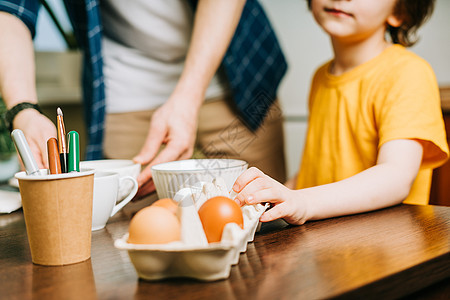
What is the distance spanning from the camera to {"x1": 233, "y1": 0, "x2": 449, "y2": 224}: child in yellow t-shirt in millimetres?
751

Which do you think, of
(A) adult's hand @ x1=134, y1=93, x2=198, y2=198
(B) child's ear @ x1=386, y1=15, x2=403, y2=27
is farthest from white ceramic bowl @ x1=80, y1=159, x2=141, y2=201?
(B) child's ear @ x1=386, y1=15, x2=403, y2=27

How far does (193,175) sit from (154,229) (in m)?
0.27

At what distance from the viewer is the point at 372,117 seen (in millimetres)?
1043

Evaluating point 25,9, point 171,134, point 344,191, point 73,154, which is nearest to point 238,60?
point 171,134

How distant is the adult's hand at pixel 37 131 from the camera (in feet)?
2.92

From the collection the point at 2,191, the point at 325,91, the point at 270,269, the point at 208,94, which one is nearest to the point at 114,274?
the point at 270,269

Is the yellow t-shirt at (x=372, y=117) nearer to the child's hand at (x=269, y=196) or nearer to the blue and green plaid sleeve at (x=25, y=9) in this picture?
the child's hand at (x=269, y=196)

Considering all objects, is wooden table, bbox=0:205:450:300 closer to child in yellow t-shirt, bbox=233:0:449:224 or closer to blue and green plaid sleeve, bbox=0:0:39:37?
child in yellow t-shirt, bbox=233:0:449:224

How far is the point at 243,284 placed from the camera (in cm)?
43

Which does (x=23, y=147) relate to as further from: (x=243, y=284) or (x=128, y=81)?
(x=128, y=81)

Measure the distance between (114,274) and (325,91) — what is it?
85 centimetres

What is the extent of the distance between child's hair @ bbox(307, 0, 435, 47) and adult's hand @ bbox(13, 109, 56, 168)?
0.84 metres

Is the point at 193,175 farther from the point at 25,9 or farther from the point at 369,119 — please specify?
the point at 25,9

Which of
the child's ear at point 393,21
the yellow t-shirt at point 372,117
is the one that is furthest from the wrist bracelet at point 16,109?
the child's ear at point 393,21
